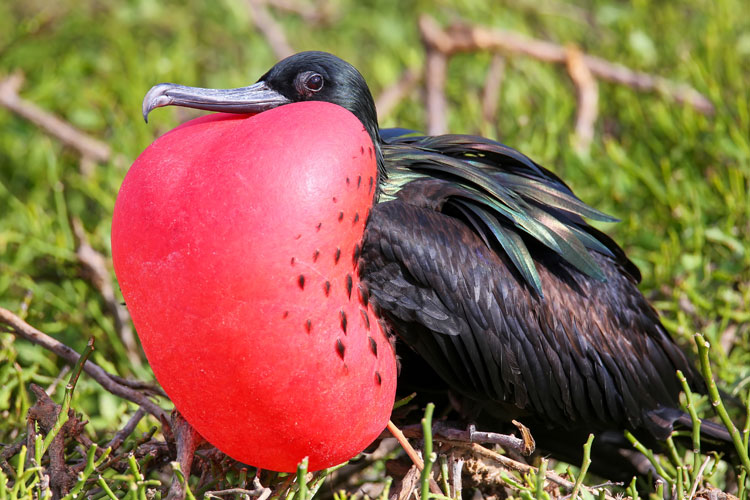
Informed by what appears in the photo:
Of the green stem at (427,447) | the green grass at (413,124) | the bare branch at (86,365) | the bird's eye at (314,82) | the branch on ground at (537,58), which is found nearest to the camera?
the green stem at (427,447)

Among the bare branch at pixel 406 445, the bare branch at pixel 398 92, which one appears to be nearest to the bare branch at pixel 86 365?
the bare branch at pixel 406 445

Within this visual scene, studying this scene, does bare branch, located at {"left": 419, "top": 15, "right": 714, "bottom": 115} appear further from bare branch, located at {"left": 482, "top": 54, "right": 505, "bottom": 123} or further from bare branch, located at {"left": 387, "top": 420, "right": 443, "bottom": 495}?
bare branch, located at {"left": 387, "top": 420, "right": 443, "bottom": 495}

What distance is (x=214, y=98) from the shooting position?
1.59m

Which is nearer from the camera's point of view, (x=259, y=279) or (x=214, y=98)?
(x=259, y=279)

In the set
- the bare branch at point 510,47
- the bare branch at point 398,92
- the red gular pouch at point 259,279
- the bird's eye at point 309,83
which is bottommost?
the red gular pouch at point 259,279

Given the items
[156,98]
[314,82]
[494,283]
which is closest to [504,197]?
[494,283]

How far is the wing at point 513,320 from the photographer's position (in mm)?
1557

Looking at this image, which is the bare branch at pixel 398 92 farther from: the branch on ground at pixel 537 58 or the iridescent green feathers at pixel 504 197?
the iridescent green feathers at pixel 504 197

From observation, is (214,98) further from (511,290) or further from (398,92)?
(398,92)

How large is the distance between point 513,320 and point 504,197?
0.23 m

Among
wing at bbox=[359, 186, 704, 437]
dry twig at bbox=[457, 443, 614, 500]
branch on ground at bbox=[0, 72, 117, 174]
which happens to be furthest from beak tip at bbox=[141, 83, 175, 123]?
branch on ground at bbox=[0, 72, 117, 174]

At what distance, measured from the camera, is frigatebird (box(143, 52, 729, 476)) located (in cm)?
157

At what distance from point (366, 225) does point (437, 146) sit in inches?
15.1

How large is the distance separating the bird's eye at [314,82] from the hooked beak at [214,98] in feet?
0.16
